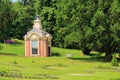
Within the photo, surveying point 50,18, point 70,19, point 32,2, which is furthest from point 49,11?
point 70,19

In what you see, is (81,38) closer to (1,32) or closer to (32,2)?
(1,32)

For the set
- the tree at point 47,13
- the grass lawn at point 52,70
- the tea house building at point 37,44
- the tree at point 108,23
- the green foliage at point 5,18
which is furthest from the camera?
the tree at point 47,13

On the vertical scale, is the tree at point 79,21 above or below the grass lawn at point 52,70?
above

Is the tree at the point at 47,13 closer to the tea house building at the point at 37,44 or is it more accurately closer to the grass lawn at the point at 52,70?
the grass lawn at the point at 52,70

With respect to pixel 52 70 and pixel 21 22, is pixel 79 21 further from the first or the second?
pixel 21 22

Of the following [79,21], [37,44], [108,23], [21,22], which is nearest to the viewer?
[108,23]

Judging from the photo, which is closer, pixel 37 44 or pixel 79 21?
pixel 79 21

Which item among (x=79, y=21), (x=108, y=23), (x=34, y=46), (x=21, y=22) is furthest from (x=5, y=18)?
(x=108, y=23)

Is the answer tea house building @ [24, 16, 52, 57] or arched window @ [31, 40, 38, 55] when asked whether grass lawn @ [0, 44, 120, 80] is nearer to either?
tea house building @ [24, 16, 52, 57]

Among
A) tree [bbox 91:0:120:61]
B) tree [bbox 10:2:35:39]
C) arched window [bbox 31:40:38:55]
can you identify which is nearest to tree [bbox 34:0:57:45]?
tree [bbox 10:2:35:39]

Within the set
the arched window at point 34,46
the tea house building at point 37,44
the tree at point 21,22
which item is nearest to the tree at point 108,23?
the tea house building at point 37,44

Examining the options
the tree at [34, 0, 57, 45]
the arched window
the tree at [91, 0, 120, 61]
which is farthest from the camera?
the tree at [34, 0, 57, 45]

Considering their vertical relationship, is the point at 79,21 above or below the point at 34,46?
above

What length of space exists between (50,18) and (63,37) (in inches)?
873
